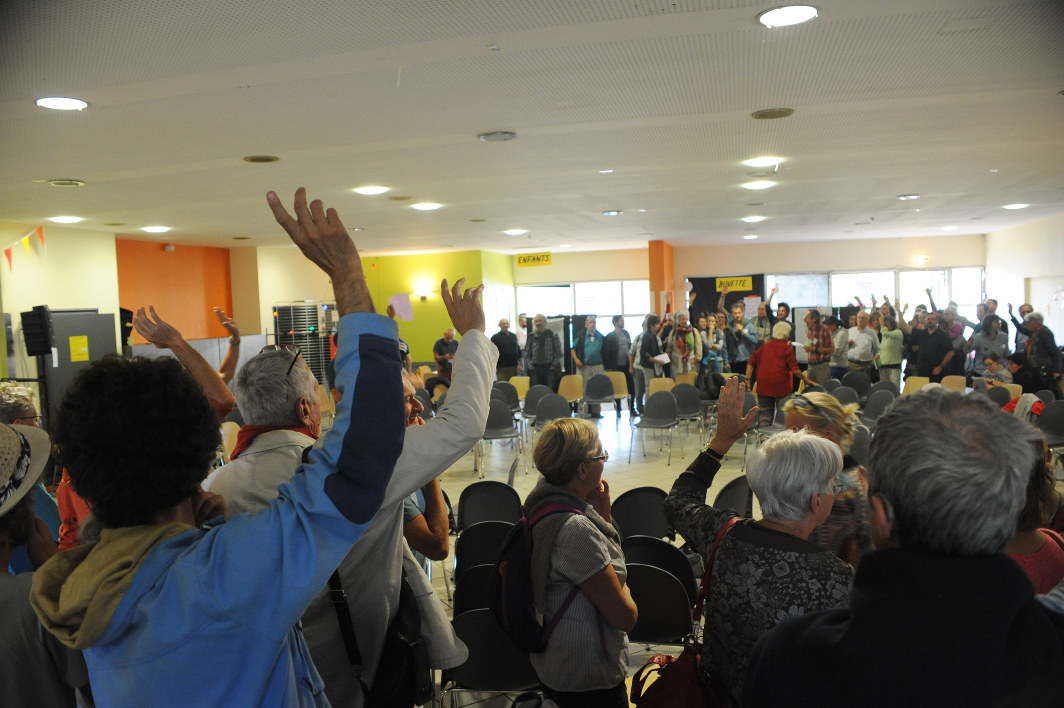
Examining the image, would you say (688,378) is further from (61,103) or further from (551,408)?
(61,103)

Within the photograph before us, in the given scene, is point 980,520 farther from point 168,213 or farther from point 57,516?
point 168,213

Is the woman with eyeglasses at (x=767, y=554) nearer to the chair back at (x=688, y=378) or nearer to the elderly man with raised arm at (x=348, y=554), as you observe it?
the elderly man with raised arm at (x=348, y=554)

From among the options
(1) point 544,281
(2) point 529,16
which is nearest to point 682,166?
(2) point 529,16

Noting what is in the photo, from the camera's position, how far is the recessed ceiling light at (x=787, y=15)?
3201mm

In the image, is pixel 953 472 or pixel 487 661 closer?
pixel 953 472

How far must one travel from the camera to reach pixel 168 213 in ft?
30.3

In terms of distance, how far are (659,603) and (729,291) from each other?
55.9 feet

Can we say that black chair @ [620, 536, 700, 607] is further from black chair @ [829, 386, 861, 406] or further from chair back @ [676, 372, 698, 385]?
chair back @ [676, 372, 698, 385]

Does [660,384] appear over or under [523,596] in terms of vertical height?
under

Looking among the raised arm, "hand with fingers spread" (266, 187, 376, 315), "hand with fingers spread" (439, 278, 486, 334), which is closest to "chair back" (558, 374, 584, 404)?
the raised arm

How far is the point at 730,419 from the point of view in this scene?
2400mm

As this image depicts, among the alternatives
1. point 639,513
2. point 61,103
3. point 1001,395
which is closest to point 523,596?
point 639,513

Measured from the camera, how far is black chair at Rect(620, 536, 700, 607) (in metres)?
3.43

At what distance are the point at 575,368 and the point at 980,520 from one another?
15424 mm
